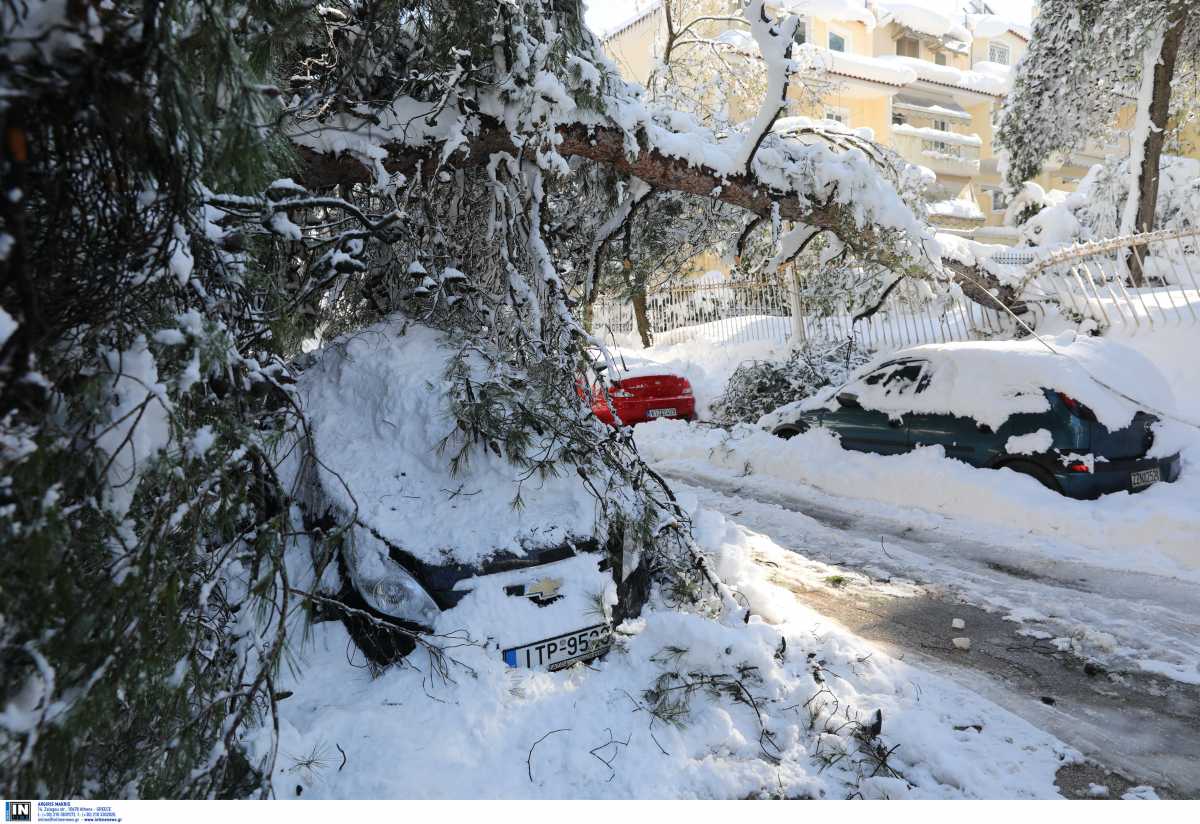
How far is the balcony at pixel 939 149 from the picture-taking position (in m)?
33.2

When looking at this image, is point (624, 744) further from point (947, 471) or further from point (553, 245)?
point (947, 471)

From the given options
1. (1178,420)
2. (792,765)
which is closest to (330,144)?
(792,765)

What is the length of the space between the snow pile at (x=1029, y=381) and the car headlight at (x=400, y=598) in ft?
18.9

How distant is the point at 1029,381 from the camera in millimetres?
6750

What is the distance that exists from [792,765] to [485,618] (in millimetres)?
1491

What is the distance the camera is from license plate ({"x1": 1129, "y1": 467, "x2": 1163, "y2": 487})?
6359 millimetres

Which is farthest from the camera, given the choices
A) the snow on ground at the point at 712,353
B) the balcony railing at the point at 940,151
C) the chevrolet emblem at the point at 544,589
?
the balcony railing at the point at 940,151

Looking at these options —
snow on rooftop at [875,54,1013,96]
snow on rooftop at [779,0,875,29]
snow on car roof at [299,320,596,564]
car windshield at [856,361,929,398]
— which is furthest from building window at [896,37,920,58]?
snow on car roof at [299,320,596,564]

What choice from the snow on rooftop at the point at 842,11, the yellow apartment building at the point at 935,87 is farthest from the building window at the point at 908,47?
the snow on rooftop at the point at 842,11

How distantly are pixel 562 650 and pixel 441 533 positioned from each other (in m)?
0.83

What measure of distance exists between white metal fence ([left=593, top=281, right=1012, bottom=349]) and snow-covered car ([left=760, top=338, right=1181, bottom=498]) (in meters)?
2.56

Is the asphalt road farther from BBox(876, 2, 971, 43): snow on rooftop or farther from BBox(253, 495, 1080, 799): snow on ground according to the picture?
BBox(876, 2, 971, 43): snow on rooftop

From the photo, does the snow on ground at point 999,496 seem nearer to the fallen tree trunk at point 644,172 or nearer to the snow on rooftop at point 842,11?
the fallen tree trunk at point 644,172

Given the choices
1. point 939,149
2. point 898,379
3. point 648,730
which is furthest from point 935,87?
point 648,730
